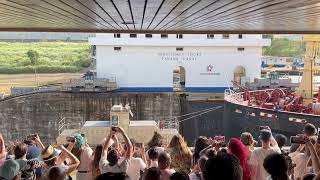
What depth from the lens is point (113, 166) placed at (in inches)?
175

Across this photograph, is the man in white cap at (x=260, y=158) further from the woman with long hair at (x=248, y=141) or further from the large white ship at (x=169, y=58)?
the large white ship at (x=169, y=58)

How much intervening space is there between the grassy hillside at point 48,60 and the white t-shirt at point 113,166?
231ft

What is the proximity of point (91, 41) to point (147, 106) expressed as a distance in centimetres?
624

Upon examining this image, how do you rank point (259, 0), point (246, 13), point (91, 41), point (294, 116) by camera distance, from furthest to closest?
point (91, 41) → point (294, 116) → point (246, 13) → point (259, 0)

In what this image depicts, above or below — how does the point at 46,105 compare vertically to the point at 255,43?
below

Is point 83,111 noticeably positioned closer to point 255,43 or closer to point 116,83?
point 116,83

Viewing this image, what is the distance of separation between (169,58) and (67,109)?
7.47 m

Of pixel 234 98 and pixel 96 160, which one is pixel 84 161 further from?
pixel 234 98

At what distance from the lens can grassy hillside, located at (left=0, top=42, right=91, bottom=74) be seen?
74.3 metres

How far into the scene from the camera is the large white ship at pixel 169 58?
29984 millimetres

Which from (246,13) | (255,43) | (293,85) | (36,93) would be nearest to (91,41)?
(36,93)

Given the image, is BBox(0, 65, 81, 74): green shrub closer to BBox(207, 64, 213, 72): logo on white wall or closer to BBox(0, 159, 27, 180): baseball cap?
BBox(207, 64, 213, 72): logo on white wall

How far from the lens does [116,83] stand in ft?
98.5

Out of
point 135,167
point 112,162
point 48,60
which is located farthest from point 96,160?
point 48,60
